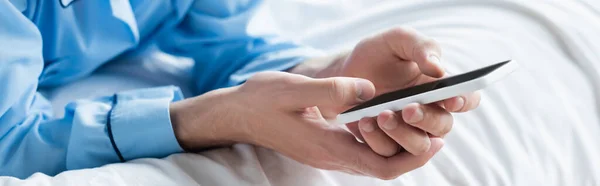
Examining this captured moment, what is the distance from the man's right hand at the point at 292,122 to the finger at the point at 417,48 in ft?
0.19

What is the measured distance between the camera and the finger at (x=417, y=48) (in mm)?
648

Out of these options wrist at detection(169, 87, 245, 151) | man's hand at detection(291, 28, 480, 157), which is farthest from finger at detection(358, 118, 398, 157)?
wrist at detection(169, 87, 245, 151)

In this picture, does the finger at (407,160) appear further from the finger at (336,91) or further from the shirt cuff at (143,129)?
the shirt cuff at (143,129)

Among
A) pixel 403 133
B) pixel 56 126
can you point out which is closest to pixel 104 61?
pixel 56 126

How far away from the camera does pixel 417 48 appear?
2.18 ft

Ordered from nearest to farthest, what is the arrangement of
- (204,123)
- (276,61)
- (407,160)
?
(407,160)
(204,123)
(276,61)

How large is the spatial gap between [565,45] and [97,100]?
496mm

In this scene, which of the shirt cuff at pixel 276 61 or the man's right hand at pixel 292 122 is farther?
the shirt cuff at pixel 276 61

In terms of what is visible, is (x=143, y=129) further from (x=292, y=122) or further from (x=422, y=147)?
(x=422, y=147)

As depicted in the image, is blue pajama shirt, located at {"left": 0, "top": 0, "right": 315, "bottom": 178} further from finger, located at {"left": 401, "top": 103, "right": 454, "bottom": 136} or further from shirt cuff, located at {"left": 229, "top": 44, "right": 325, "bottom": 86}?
finger, located at {"left": 401, "top": 103, "right": 454, "bottom": 136}

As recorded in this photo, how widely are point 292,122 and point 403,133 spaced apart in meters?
0.11

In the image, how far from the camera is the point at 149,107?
2.50 ft

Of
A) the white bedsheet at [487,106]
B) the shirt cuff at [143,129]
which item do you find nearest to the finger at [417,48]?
the white bedsheet at [487,106]

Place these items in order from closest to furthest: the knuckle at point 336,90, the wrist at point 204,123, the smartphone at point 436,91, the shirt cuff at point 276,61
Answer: the smartphone at point 436,91
the knuckle at point 336,90
the wrist at point 204,123
the shirt cuff at point 276,61
